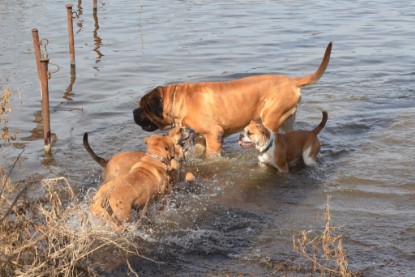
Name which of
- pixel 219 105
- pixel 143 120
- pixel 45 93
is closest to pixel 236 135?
pixel 219 105

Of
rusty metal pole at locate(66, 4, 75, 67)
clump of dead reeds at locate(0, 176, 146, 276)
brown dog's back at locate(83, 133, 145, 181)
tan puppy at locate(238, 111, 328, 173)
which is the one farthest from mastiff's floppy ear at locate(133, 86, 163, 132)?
rusty metal pole at locate(66, 4, 75, 67)

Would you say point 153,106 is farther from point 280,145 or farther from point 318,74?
point 318,74

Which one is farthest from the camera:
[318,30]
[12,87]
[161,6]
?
[161,6]

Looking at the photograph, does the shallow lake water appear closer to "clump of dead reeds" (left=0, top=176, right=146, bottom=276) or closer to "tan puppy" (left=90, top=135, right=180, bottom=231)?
"tan puppy" (left=90, top=135, right=180, bottom=231)

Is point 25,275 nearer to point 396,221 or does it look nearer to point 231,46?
point 396,221

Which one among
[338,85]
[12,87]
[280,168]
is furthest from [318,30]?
[280,168]

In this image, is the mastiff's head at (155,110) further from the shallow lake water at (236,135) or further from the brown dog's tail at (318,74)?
the brown dog's tail at (318,74)

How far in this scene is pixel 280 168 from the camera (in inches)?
345

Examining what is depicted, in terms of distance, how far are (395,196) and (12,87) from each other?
812 centimetres

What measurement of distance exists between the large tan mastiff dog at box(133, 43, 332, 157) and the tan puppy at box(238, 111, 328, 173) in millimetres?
286

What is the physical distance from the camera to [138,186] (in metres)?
6.61

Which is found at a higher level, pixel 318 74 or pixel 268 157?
pixel 318 74

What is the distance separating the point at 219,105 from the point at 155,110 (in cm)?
88

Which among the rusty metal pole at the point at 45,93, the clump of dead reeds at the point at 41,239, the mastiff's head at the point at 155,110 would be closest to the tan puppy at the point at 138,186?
the clump of dead reeds at the point at 41,239
